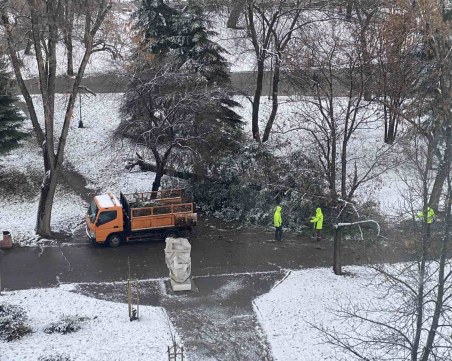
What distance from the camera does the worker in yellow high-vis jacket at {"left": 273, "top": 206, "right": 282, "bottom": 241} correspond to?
75.2 feet

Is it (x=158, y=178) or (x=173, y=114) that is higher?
(x=173, y=114)

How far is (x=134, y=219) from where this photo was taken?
22.4 meters

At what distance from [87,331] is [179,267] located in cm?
365

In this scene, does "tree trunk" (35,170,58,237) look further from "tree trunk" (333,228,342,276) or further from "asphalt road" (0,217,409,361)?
"tree trunk" (333,228,342,276)

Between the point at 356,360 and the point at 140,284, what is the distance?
24.4 feet

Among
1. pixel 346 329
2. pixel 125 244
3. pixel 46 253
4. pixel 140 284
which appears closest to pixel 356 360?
pixel 346 329

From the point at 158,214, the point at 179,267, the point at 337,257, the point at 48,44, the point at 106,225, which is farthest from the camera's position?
the point at 158,214

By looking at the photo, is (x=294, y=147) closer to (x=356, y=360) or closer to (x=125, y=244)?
(x=125, y=244)

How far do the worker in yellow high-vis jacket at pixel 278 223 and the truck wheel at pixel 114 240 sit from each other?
5.87 m

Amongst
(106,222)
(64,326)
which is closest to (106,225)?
(106,222)

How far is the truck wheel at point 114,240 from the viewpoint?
2245 cm

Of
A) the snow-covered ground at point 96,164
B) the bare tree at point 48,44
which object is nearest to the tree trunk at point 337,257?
the snow-covered ground at point 96,164

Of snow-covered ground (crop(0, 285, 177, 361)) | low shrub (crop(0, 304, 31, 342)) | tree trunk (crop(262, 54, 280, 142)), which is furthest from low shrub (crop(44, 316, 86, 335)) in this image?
tree trunk (crop(262, 54, 280, 142))

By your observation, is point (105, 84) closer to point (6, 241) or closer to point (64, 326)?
point (6, 241)
